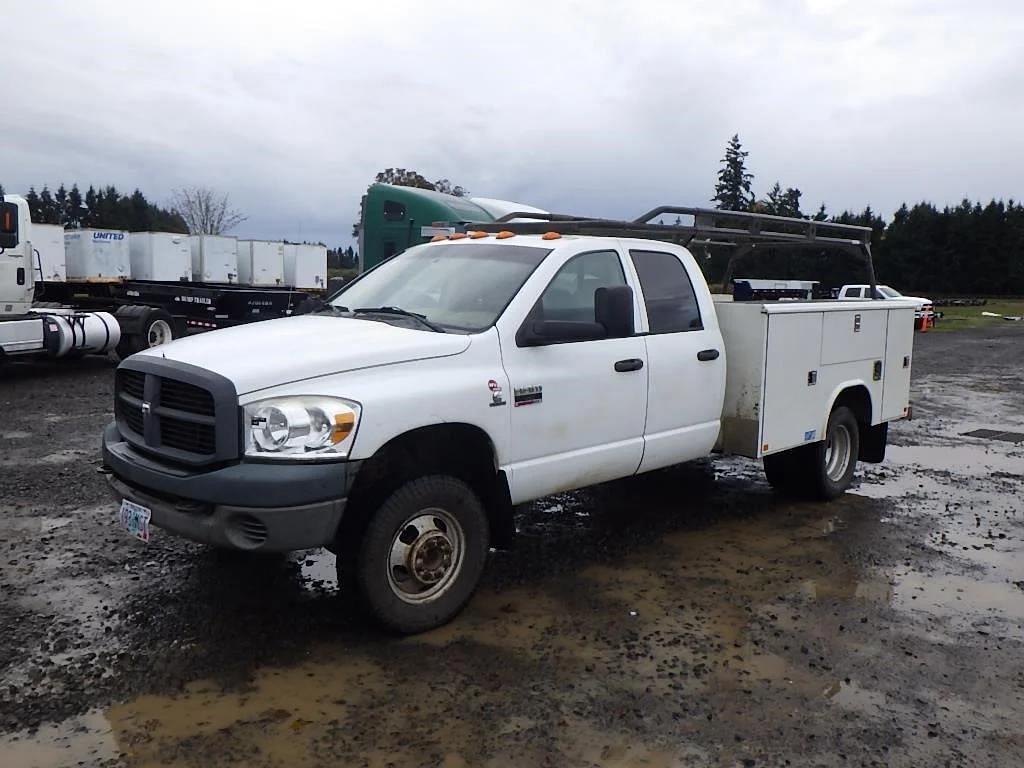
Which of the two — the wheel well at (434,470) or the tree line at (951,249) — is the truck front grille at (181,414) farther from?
the tree line at (951,249)

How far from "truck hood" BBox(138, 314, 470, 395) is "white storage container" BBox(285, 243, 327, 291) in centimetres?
2270

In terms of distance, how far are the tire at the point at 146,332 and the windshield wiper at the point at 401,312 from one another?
11.5 metres

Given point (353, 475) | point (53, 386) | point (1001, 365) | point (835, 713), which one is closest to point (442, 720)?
point (353, 475)

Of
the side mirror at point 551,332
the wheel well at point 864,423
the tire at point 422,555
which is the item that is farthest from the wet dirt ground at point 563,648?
the side mirror at point 551,332

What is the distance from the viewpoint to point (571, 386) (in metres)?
5.08

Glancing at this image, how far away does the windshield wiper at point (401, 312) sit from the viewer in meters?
4.91

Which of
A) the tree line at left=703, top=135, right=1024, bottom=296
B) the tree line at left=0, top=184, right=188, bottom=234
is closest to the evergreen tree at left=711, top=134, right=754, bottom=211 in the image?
the tree line at left=703, top=135, right=1024, bottom=296

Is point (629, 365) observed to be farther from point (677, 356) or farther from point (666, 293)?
point (666, 293)

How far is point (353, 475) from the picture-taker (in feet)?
13.4

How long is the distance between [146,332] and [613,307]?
13136 mm

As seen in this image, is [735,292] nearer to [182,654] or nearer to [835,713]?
[835,713]

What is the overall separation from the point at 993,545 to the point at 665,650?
329 centimetres

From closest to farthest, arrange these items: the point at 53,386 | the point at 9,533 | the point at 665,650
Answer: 1. the point at 665,650
2. the point at 9,533
3. the point at 53,386

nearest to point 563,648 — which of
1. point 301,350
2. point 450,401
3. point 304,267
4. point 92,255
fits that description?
point 450,401
